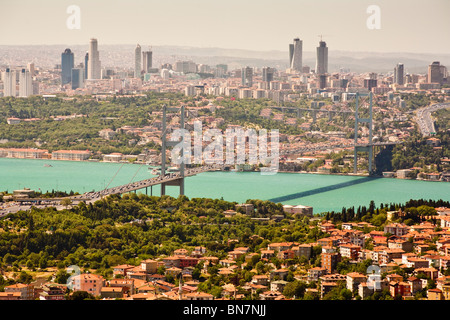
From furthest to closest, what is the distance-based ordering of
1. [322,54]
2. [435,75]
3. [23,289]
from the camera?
[435,75]
[322,54]
[23,289]

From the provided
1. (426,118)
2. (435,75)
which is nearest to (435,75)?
(435,75)

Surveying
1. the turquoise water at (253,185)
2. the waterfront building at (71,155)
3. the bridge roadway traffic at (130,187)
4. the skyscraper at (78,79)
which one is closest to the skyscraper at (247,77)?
the skyscraper at (78,79)

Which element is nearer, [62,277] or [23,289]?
[23,289]

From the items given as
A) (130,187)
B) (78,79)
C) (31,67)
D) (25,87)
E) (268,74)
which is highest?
(31,67)

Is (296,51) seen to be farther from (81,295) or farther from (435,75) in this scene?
(81,295)

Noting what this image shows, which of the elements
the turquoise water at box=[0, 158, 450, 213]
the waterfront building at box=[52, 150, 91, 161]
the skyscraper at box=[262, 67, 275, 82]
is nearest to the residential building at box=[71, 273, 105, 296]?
the turquoise water at box=[0, 158, 450, 213]

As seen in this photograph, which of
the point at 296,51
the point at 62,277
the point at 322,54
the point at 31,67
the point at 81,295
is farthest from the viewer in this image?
the point at 31,67

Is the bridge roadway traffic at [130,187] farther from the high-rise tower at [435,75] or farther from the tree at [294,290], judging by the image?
the high-rise tower at [435,75]

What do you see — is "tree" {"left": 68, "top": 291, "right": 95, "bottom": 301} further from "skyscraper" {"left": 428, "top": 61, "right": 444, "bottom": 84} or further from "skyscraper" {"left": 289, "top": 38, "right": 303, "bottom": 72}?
"skyscraper" {"left": 428, "top": 61, "right": 444, "bottom": 84}
